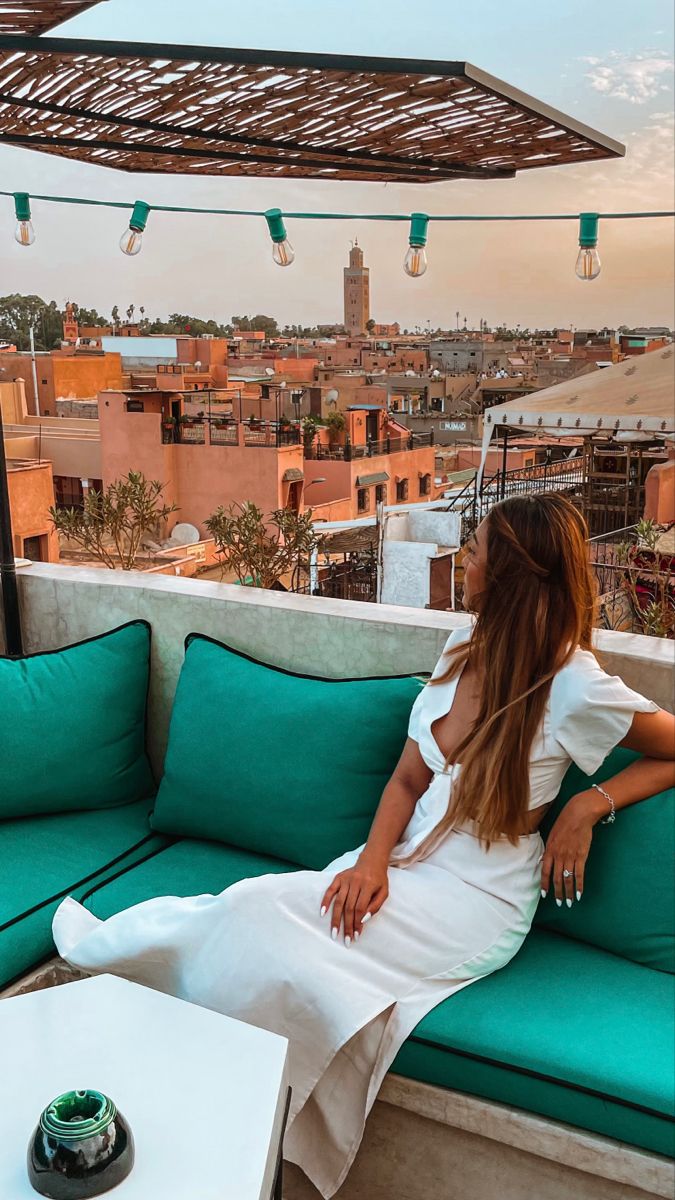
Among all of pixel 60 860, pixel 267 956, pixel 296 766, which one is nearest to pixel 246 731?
pixel 296 766

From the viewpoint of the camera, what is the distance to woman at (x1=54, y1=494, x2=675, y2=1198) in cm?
142

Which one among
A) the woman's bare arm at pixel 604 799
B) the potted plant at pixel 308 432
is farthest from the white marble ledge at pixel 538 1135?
the potted plant at pixel 308 432

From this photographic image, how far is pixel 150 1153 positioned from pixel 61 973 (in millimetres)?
724

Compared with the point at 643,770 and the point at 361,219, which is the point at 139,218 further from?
the point at 643,770

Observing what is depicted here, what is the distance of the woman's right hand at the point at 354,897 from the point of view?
57.3 inches

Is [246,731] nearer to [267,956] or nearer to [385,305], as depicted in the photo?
[267,956]

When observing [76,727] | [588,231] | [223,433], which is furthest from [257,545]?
[223,433]

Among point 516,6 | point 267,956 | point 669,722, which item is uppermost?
point 516,6

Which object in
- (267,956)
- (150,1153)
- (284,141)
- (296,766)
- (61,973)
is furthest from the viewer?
(284,141)

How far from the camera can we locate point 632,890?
158 cm

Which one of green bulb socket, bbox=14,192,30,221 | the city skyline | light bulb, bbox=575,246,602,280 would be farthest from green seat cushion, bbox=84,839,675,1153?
the city skyline

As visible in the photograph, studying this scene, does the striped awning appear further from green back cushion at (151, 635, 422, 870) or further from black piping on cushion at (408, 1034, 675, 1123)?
black piping on cushion at (408, 1034, 675, 1123)

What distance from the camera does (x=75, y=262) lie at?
525 centimetres

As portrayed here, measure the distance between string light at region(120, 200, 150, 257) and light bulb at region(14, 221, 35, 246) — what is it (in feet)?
0.98
